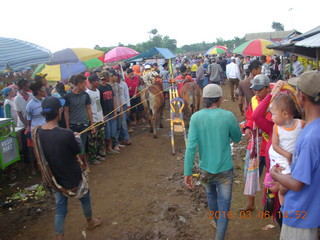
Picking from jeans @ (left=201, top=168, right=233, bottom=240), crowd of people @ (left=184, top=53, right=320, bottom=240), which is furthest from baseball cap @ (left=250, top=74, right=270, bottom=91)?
jeans @ (left=201, top=168, right=233, bottom=240)

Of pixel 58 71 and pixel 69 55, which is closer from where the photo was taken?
pixel 69 55

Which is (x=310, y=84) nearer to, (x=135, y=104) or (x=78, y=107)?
(x=78, y=107)

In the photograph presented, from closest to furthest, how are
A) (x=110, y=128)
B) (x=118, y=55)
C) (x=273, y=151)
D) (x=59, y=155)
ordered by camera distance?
(x=273, y=151) → (x=59, y=155) → (x=110, y=128) → (x=118, y=55)

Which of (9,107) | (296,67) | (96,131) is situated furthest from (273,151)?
(296,67)

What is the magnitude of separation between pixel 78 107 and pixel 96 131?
101 cm

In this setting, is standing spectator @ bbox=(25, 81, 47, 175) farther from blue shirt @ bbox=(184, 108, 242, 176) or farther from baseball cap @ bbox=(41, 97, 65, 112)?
blue shirt @ bbox=(184, 108, 242, 176)

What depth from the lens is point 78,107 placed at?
18.2 ft

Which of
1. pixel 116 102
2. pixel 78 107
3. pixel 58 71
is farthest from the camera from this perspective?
pixel 58 71

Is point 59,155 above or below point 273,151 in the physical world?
below

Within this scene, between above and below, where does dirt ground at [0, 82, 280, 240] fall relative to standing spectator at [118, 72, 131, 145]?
below

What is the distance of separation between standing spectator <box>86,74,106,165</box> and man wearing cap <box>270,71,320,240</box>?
14.9 feet

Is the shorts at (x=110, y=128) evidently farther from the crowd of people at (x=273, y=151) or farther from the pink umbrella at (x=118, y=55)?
the pink umbrella at (x=118, y=55)

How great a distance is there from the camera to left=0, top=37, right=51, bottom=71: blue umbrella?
5.16m

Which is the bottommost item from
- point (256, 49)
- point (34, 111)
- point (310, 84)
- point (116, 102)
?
point (116, 102)
